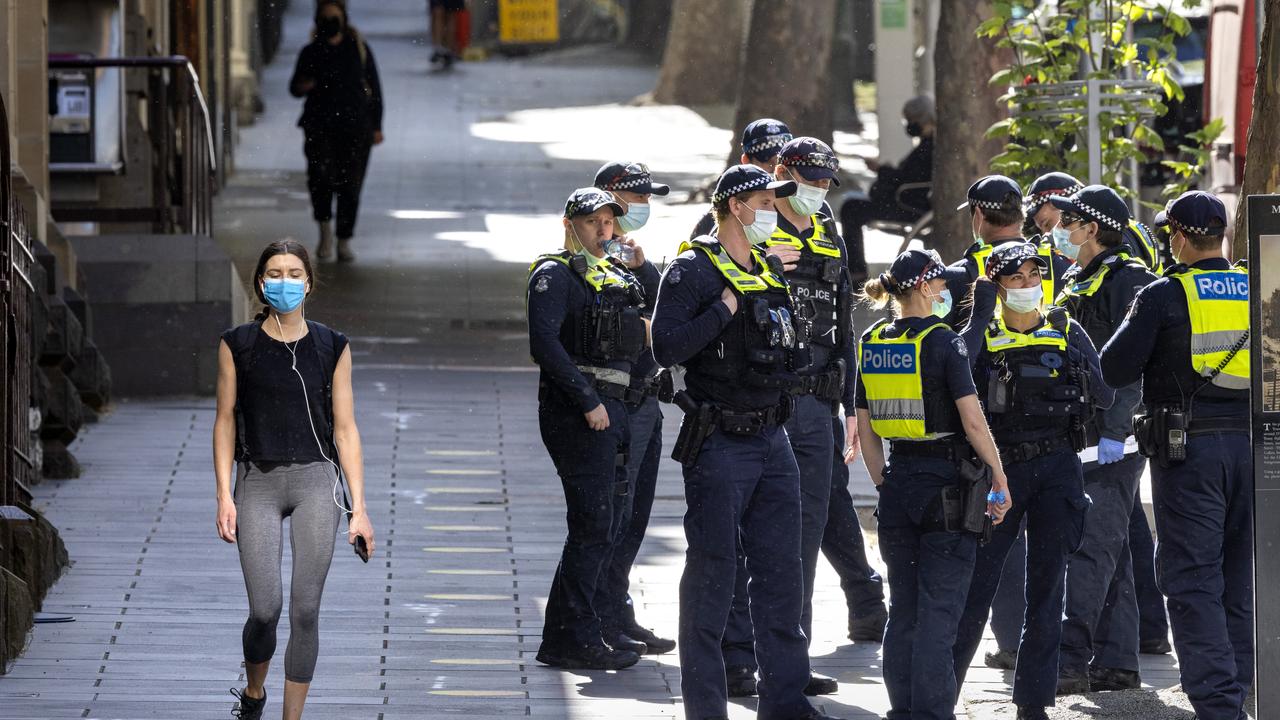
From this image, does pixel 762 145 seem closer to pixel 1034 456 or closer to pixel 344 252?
pixel 1034 456

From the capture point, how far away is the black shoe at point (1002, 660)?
8102 millimetres

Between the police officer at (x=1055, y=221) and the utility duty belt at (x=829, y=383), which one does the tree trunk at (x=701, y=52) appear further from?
the utility duty belt at (x=829, y=383)

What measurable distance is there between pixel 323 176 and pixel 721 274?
11.3m

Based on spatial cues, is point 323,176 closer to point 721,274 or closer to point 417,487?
point 417,487

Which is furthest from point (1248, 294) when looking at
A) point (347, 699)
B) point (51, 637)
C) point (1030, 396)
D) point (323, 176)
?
point (323, 176)

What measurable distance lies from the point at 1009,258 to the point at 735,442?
3.65 ft

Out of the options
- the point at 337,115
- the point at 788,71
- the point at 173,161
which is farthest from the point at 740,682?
the point at 788,71

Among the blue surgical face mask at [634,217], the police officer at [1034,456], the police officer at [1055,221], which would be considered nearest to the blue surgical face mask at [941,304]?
the police officer at [1034,456]

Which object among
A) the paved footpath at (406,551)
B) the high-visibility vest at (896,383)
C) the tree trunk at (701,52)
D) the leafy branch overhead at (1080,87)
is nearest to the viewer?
the high-visibility vest at (896,383)

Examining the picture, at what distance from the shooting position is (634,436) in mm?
7988

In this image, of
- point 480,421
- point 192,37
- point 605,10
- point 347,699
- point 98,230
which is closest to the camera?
point 347,699

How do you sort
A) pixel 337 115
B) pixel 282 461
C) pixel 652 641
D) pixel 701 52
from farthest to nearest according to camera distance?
pixel 701 52, pixel 337 115, pixel 652 641, pixel 282 461

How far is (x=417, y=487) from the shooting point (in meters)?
11.1

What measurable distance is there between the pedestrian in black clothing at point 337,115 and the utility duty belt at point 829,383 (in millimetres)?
10493
